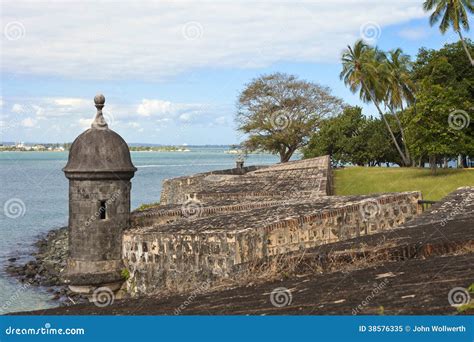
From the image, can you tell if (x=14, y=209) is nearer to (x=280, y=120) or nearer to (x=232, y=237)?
(x=280, y=120)

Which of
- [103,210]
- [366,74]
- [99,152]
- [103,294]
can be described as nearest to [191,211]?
[103,210]

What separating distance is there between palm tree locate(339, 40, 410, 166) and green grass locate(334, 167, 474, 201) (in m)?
8.05

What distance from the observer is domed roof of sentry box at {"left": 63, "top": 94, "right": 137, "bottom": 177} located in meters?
11.0

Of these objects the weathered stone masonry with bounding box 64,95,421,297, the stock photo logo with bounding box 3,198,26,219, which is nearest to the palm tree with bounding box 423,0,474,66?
the weathered stone masonry with bounding box 64,95,421,297

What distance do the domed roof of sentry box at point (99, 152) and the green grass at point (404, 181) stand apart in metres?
18.5

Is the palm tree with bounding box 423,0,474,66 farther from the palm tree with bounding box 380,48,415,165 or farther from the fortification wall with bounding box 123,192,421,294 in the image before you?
the fortification wall with bounding box 123,192,421,294

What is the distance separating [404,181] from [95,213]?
24353mm

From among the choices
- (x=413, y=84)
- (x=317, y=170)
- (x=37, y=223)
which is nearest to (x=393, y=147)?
(x=413, y=84)

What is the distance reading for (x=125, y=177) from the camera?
1137 centimetres

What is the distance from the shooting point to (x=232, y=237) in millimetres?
8711

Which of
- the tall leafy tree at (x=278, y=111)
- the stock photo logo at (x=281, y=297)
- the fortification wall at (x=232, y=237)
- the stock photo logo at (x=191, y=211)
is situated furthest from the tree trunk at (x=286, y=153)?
the stock photo logo at (x=281, y=297)

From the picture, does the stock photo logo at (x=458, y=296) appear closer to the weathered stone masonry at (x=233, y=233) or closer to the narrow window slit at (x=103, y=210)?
the weathered stone masonry at (x=233, y=233)

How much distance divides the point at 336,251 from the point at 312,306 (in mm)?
1949

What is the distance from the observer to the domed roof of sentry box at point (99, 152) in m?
11.0
